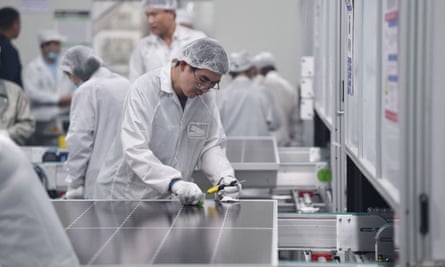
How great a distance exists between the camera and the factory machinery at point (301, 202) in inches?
107

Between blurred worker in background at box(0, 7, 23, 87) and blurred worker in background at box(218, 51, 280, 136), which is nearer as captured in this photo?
blurred worker in background at box(0, 7, 23, 87)

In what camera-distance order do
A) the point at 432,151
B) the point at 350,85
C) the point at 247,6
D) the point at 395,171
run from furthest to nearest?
the point at 247,6 → the point at 350,85 → the point at 395,171 → the point at 432,151

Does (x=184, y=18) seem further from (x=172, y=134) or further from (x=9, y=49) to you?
(x=172, y=134)

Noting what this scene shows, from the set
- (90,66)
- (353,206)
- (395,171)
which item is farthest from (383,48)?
(90,66)

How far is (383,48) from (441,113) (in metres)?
0.42

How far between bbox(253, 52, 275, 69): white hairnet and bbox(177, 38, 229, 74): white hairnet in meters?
4.78

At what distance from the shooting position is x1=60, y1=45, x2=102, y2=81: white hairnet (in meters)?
3.99

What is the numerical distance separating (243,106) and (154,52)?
1566mm

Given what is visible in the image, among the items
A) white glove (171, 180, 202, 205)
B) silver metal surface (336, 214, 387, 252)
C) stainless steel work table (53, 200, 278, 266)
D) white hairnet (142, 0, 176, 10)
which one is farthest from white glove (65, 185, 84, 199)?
silver metal surface (336, 214, 387, 252)

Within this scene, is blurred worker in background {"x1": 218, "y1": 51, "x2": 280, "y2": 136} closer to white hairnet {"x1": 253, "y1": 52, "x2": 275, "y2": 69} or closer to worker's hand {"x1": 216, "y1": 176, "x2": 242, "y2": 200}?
white hairnet {"x1": 253, "y1": 52, "x2": 275, "y2": 69}

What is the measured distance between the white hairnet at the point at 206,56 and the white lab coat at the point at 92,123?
0.89m

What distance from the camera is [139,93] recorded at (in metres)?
3.21

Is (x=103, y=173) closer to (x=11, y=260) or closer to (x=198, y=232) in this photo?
(x=198, y=232)

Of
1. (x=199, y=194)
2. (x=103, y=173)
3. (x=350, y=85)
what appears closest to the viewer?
(x=199, y=194)
